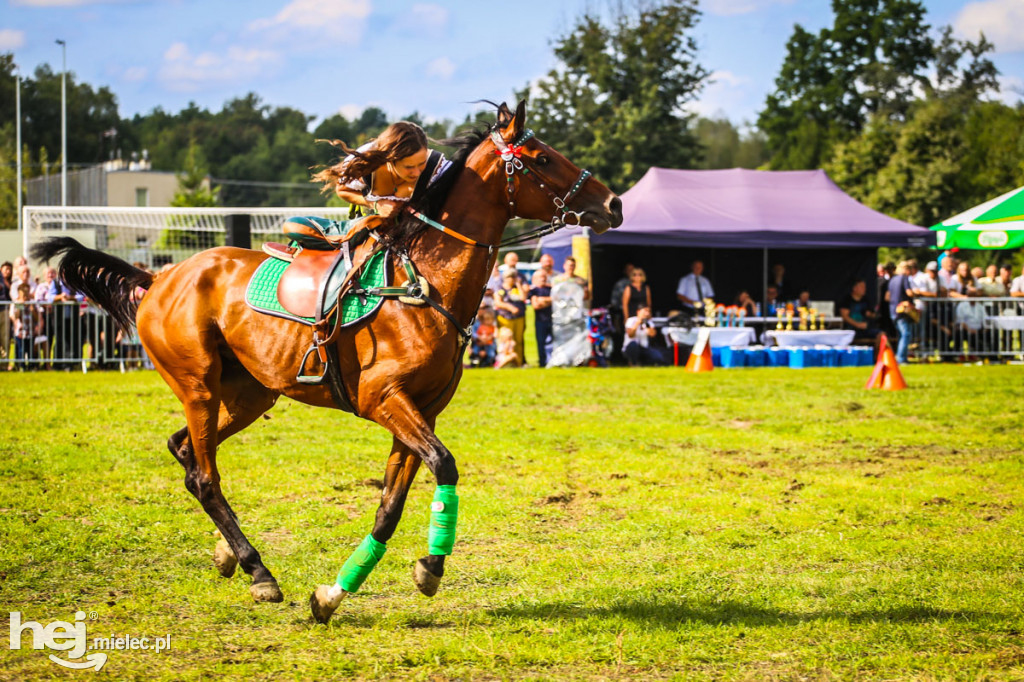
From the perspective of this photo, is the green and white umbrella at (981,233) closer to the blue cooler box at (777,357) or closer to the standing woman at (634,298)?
the blue cooler box at (777,357)

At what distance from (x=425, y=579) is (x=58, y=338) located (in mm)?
15962

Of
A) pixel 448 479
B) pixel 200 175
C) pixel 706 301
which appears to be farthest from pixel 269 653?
pixel 200 175

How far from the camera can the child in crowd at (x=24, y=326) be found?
1895cm

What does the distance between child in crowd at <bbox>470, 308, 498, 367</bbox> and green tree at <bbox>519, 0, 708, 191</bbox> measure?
31036 millimetres

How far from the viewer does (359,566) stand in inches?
217

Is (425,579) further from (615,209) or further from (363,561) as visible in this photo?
(615,209)

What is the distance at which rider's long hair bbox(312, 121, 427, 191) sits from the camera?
6031 millimetres

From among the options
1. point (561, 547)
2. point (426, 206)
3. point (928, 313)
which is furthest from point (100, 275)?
point (928, 313)

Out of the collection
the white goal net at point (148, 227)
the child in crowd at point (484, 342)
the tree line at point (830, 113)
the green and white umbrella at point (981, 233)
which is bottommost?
the child in crowd at point (484, 342)

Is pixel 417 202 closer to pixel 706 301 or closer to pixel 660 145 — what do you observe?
pixel 706 301

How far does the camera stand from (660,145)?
53.3m

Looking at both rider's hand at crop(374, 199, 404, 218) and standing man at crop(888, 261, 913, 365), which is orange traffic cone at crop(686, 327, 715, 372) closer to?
standing man at crop(888, 261, 913, 365)

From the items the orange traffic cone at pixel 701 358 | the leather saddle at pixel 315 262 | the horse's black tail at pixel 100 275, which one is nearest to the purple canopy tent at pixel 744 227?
the orange traffic cone at pixel 701 358

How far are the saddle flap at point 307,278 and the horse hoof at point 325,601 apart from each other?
1.57 m
